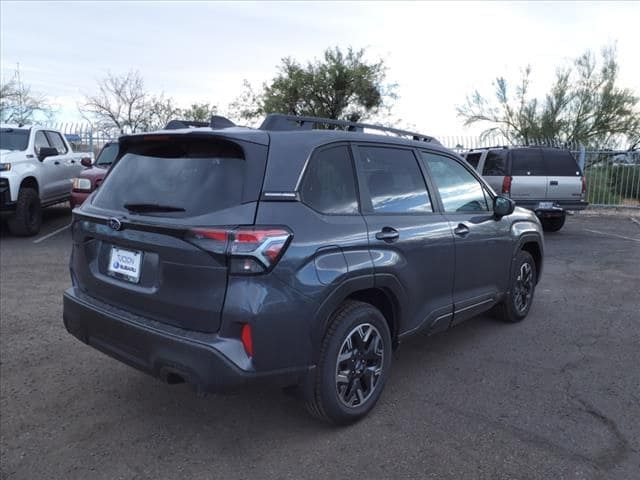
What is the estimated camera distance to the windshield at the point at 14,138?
9.39 meters

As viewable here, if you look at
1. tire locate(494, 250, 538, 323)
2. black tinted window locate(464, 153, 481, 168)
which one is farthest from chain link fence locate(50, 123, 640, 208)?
tire locate(494, 250, 538, 323)

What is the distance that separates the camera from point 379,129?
3736 millimetres

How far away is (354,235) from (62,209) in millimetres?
12665

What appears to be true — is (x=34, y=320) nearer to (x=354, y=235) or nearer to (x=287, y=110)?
(x=354, y=235)

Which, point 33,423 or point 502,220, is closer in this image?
point 33,423

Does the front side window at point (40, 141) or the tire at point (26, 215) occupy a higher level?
the front side window at point (40, 141)

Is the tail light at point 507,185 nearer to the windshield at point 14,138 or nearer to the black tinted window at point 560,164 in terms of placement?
the black tinted window at point 560,164

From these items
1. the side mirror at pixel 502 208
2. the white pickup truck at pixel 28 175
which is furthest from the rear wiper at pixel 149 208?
the white pickup truck at pixel 28 175

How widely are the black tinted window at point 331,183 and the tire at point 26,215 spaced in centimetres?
799

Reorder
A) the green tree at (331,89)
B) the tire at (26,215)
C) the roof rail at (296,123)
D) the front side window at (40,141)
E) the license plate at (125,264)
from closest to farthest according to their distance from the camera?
the license plate at (125,264) < the roof rail at (296,123) < the tire at (26,215) < the front side window at (40,141) < the green tree at (331,89)

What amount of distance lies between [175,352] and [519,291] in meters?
3.69

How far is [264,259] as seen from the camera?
2.54m

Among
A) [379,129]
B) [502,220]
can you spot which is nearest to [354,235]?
[379,129]

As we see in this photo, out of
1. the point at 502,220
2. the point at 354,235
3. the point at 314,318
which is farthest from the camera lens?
the point at 502,220
